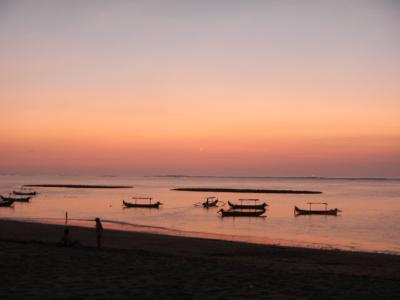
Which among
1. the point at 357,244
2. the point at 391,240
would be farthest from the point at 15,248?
the point at 391,240

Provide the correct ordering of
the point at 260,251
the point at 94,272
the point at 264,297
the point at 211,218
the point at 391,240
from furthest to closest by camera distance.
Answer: the point at 211,218 < the point at 391,240 < the point at 260,251 < the point at 94,272 < the point at 264,297

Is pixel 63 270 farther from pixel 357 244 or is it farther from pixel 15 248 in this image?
pixel 357 244

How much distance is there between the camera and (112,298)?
8742 mm

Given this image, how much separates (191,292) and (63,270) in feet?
12.8

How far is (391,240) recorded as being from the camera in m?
34.9

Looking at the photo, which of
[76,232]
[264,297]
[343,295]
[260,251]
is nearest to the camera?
[264,297]

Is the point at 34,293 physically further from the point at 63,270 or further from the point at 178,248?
the point at 178,248

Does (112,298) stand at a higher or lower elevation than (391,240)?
higher

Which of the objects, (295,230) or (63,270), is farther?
(295,230)

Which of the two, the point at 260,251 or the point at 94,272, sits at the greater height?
the point at 94,272

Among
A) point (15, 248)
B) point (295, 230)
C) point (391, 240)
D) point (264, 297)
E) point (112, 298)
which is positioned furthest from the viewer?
point (295, 230)

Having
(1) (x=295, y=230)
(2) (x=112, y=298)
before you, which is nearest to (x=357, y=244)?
(1) (x=295, y=230)

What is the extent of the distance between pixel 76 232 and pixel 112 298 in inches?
973

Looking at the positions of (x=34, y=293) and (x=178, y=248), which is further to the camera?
(x=178, y=248)
